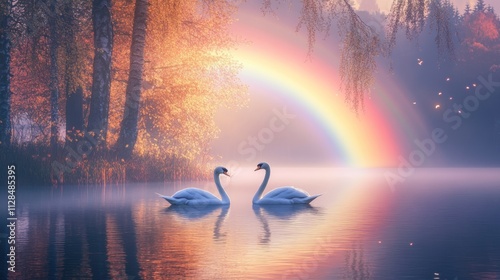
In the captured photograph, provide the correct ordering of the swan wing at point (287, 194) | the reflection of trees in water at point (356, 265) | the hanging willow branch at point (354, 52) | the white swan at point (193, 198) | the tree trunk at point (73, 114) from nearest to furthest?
the reflection of trees in water at point (356, 265) → the hanging willow branch at point (354, 52) → the white swan at point (193, 198) → the swan wing at point (287, 194) → the tree trunk at point (73, 114)

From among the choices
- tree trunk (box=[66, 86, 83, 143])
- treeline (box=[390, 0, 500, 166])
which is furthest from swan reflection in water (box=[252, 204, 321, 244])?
treeline (box=[390, 0, 500, 166])

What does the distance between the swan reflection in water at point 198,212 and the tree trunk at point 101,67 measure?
36.1 feet

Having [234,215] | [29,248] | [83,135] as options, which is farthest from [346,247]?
[83,135]

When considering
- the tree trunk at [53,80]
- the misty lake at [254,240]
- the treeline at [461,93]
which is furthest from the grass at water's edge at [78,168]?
the treeline at [461,93]

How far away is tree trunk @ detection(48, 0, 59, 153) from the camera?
89.4ft

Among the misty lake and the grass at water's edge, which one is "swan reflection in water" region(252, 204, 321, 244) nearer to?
the misty lake

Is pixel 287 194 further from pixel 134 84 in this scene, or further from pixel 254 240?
pixel 134 84

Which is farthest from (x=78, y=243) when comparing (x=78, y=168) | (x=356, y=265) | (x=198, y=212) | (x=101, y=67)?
(x=101, y=67)

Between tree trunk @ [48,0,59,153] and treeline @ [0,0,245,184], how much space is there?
0.16 ft

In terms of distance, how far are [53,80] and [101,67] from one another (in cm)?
340

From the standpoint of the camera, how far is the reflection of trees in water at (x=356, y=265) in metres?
9.69

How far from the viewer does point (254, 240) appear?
13.6 meters

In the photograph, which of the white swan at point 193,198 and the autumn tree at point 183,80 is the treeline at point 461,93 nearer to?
the autumn tree at point 183,80

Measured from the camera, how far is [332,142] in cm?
9794
